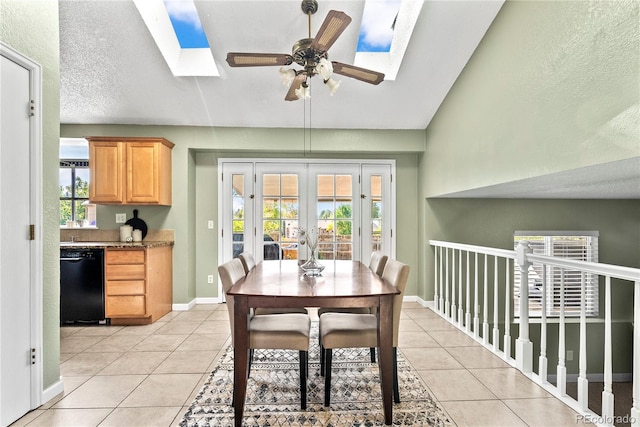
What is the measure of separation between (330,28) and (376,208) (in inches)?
121

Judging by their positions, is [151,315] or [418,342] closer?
[418,342]

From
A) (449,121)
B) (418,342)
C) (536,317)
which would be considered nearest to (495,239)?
(536,317)

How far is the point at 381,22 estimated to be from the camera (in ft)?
10.7

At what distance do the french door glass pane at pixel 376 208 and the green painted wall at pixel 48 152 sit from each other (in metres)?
3.45

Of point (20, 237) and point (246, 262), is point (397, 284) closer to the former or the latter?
point (246, 262)

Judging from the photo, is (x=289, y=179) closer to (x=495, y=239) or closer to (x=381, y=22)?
(x=381, y=22)

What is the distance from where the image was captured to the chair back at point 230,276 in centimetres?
196

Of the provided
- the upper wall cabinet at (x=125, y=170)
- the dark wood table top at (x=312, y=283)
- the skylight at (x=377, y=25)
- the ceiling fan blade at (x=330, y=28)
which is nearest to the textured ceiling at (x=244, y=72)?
the skylight at (x=377, y=25)

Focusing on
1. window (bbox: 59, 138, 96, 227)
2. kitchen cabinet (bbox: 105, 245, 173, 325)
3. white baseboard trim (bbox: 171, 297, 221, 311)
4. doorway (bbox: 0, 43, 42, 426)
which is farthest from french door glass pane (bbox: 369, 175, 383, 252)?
window (bbox: 59, 138, 96, 227)

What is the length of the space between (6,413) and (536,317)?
17.0 feet

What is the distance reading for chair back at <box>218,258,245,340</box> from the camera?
1.96m

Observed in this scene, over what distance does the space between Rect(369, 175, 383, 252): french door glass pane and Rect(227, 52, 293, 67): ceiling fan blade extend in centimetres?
273

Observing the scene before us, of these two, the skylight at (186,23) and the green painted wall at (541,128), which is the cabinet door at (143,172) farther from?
the green painted wall at (541,128)

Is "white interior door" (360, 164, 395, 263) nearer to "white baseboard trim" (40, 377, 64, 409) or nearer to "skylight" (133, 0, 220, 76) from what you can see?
"skylight" (133, 0, 220, 76)
